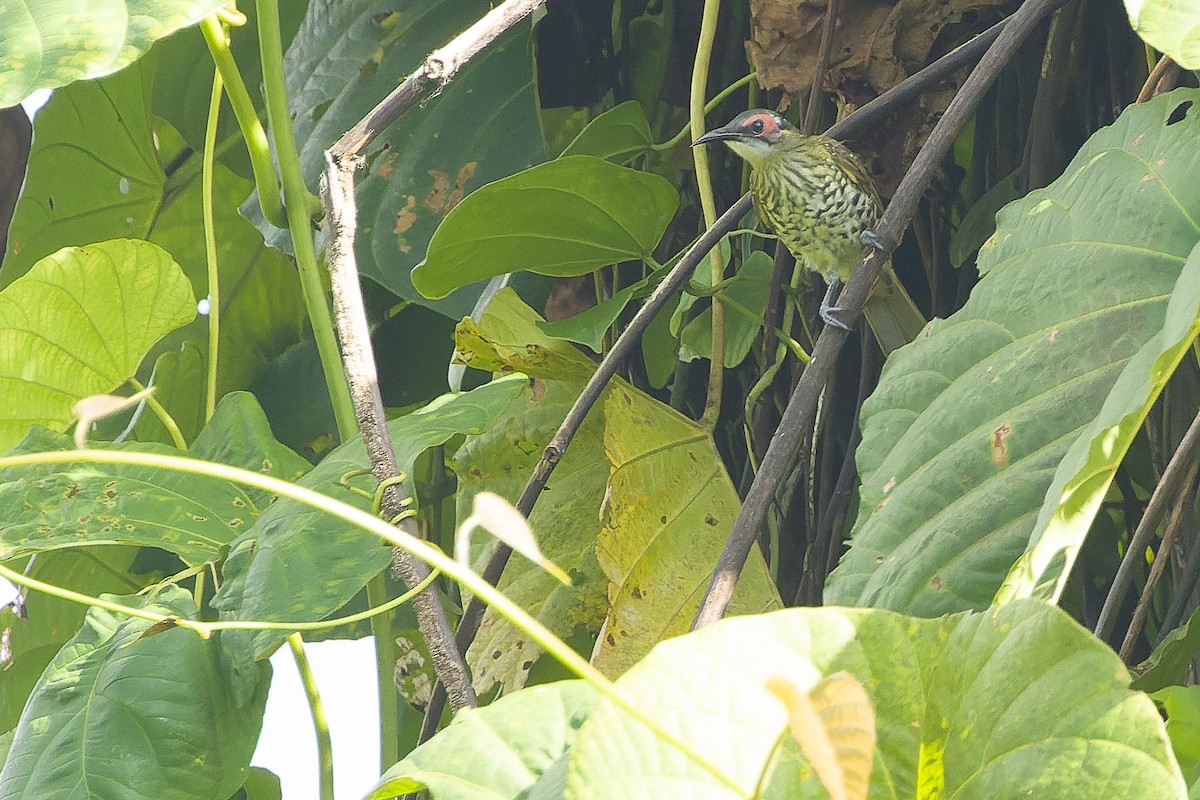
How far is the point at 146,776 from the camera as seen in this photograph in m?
0.86

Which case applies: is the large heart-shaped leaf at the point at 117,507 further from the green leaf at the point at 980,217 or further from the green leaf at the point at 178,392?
the green leaf at the point at 980,217

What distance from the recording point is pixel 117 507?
953 millimetres

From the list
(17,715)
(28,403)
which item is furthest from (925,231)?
(17,715)

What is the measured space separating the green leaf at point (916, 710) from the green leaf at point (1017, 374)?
16 centimetres

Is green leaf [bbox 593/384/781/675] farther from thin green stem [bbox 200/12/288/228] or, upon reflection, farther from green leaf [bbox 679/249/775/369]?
thin green stem [bbox 200/12/288/228]

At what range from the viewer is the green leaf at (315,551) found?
0.80 metres

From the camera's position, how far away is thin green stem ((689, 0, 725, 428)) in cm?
119

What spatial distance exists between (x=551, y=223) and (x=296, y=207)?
0.28 m

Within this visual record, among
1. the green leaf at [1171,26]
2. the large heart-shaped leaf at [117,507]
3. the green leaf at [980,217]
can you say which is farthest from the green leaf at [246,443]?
the green leaf at [1171,26]

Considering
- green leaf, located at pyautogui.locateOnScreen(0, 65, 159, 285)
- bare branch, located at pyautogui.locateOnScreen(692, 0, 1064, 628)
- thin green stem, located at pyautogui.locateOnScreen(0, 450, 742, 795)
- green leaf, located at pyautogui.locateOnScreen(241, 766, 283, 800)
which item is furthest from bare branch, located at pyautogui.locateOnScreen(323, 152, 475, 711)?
green leaf, located at pyautogui.locateOnScreen(0, 65, 159, 285)

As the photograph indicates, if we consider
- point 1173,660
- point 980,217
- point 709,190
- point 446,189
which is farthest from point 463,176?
point 1173,660

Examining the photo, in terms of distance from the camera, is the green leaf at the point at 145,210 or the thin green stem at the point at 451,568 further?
the green leaf at the point at 145,210

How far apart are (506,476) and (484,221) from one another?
27 cm

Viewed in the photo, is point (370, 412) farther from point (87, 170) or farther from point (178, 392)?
point (87, 170)
